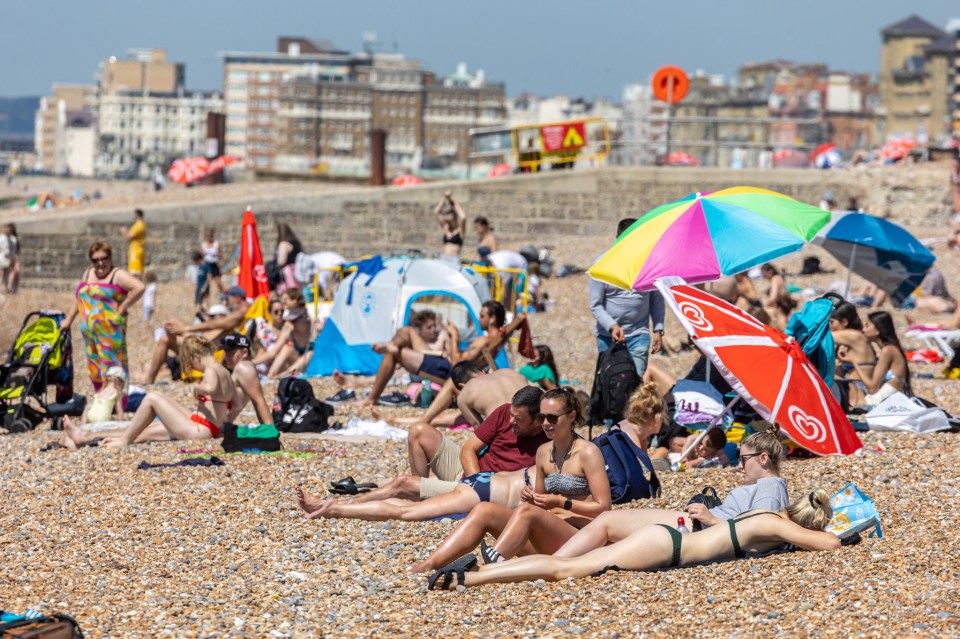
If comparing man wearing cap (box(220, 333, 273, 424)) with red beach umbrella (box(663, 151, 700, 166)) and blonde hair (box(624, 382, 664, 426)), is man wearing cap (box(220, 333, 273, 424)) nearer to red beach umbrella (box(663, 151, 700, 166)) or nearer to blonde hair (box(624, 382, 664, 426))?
blonde hair (box(624, 382, 664, 426))

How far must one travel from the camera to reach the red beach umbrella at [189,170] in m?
26.2

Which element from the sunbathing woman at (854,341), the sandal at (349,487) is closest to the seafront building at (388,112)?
the sunbathing woman at (854,341)

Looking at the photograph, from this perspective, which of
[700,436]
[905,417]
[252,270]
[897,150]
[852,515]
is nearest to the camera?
[852,515]

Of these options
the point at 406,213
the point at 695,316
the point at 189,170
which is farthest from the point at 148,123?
the point at 695,316

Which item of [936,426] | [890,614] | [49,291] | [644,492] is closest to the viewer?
[890,614]

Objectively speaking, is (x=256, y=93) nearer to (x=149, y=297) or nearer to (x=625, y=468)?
(x=149, y=297)

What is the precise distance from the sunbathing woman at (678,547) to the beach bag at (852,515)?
0.12 metres

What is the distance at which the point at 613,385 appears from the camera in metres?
8.45

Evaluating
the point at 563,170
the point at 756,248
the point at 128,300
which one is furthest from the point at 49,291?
the point at 756,248

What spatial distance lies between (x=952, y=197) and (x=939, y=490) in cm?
1566

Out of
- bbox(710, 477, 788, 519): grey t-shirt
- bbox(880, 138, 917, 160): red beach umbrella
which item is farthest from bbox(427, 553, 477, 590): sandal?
bbox(880, 138, 917, 160): red beach umbrella

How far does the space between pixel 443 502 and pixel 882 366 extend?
433 cm

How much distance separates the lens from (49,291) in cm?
2092

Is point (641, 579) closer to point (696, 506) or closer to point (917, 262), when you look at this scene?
point (696, 506)
